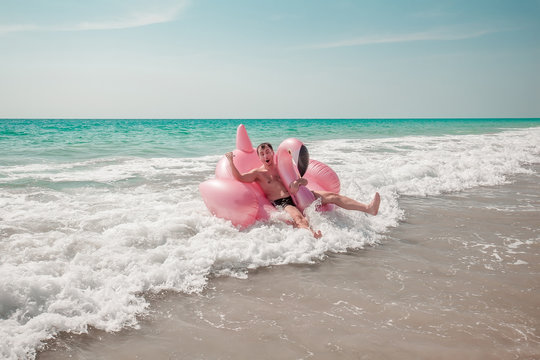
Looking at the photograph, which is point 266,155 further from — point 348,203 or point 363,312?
point 363,312

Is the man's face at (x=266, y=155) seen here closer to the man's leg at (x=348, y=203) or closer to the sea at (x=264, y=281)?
the man's leg at (x=348, y=203)

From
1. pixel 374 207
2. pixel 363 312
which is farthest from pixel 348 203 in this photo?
pixel 363 312

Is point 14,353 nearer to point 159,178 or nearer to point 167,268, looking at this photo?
point 167,268

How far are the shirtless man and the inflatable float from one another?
72mm

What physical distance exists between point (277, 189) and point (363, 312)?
8.25 ft

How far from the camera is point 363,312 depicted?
9.16 ft

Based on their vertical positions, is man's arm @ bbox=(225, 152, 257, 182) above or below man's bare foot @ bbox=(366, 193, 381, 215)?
above

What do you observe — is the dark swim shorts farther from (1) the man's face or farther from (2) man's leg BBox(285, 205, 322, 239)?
(1) the man's face

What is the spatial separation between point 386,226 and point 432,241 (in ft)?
2.22

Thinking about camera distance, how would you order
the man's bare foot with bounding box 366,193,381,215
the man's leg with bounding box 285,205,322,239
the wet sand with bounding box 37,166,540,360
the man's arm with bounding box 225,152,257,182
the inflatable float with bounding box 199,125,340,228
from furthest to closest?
the man's arm with bounding box 225,152,257,182 < the man's bare foot with bounding box 366,193,381,215 < the inflatable float with bounding box 199,125,340,228 < the man's leg with bounding box 285,205,322,239 < the wet sand with bounding box 37,166,540,360

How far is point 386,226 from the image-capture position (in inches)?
195

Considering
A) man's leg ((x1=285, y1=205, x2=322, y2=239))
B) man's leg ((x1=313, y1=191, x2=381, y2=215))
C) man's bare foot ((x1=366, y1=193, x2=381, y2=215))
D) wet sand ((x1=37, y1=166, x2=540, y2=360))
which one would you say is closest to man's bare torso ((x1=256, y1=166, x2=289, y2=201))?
man's leg ((x1=285, y1=205, x2=322, y2=239))

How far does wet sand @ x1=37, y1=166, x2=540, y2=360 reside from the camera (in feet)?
7.70

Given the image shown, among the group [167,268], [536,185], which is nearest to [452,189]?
[536,185]
